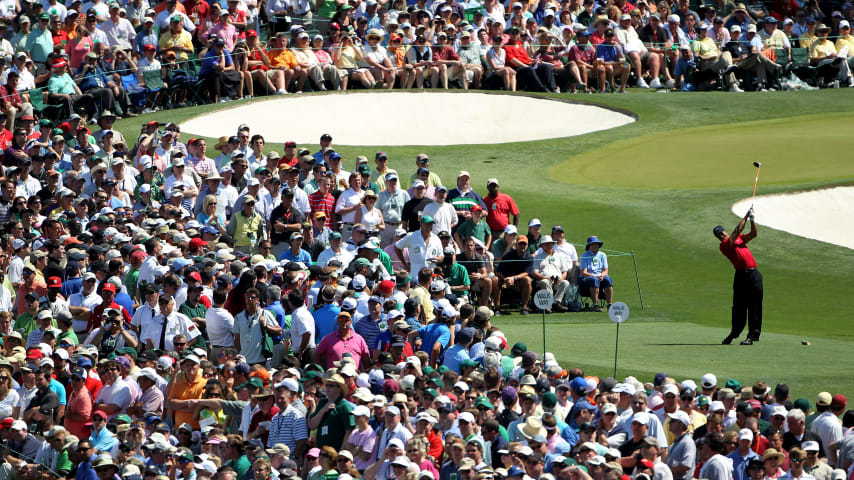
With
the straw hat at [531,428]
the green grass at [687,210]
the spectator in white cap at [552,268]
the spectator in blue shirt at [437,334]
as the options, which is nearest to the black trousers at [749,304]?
the green grass at [687,210]

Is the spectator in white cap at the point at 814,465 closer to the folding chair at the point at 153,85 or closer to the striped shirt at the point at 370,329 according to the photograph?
the striped shirt at the point at 370,329

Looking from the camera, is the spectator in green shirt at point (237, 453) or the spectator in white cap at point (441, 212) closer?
the spectator in green shirt at point (237, 453)

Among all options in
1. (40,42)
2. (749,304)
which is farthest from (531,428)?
(40,42)

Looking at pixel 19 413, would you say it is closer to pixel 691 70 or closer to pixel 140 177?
pixel 140 177

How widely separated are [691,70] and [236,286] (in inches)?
852

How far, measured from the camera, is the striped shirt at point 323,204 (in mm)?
22844

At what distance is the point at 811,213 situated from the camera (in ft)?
91.6

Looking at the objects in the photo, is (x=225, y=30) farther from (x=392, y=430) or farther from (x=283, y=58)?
(x=392, y=430)

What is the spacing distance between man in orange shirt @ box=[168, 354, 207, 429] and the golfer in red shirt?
26.1ft

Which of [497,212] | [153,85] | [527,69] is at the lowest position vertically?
[497,212]

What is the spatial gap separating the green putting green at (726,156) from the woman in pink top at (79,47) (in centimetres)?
1073

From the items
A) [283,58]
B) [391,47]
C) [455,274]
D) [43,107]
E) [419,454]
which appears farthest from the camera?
[391,47]

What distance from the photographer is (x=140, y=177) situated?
2389 cm

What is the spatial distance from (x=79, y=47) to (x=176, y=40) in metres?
2.38
